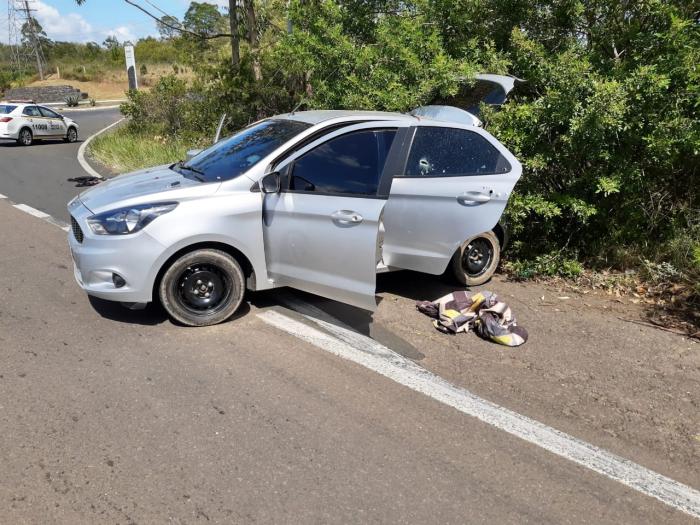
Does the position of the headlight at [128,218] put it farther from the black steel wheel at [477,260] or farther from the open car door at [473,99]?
the open car door at [473,99]

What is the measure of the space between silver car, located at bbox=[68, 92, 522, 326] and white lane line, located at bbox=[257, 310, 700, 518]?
1.09 ft

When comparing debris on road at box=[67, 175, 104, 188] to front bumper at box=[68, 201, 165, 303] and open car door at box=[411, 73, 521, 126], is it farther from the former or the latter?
front bumper at box=[68, 201, 165, 303]

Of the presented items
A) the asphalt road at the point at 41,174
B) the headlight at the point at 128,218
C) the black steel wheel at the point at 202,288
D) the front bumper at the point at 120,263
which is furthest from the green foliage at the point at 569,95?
the asphalt road at the point at 41,174

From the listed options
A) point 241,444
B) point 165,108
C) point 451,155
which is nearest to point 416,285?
point 451,155

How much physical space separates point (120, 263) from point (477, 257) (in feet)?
11.7

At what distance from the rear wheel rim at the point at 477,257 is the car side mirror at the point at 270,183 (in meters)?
2.31

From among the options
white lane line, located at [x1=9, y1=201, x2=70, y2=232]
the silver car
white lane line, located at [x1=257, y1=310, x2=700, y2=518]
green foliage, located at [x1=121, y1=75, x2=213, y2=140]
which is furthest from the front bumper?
green foliage, located at [x1=121, y1=75, x2=213, y2=140]

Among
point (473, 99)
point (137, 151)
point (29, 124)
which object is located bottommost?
point (29, 124)

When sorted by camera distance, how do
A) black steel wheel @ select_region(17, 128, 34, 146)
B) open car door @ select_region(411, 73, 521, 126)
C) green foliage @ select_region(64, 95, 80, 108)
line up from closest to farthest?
open car door @ select_region(411, 73, 521, 126)
black steel wheel @ select_region(17, 128, 34, 146)
green foliage @ select_region(64, 95, 80, 108)

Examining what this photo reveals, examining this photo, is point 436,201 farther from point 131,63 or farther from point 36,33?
point 36,33

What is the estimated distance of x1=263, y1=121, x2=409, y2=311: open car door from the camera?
4.65 metres

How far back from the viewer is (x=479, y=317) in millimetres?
5141

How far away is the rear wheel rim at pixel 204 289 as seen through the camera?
15.5 ft

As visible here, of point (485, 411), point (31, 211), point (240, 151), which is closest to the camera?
point (485, 411)
